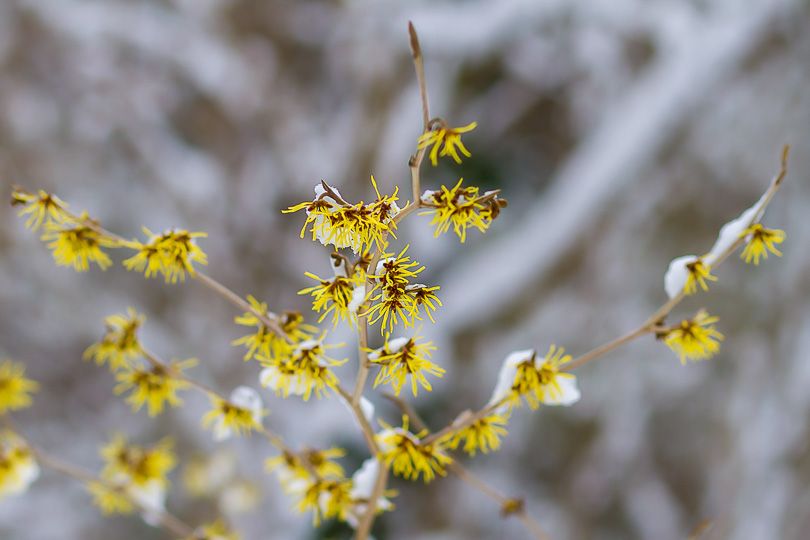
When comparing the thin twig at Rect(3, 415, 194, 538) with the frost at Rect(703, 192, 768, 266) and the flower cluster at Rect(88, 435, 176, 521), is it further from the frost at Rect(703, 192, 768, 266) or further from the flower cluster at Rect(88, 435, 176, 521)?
the frost at Rect(703, 192, 768, 266)

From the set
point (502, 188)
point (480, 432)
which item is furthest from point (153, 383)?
point (502, 188)

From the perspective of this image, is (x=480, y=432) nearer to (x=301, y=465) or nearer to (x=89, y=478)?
(x=301, y=465)

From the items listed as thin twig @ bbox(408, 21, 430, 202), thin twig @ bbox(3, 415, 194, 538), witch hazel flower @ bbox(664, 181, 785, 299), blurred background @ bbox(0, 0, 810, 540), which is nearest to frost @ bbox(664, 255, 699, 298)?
witch hazel flower @ bbox(664, 181, 785, 299)

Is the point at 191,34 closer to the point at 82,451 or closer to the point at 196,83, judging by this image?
the point at 196,83

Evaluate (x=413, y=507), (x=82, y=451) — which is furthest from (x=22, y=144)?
(x=413, y=507)

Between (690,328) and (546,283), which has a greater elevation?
(546,283)

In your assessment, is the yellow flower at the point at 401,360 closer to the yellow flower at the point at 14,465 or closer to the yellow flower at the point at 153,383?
the yellow flower at the point at 153,383
